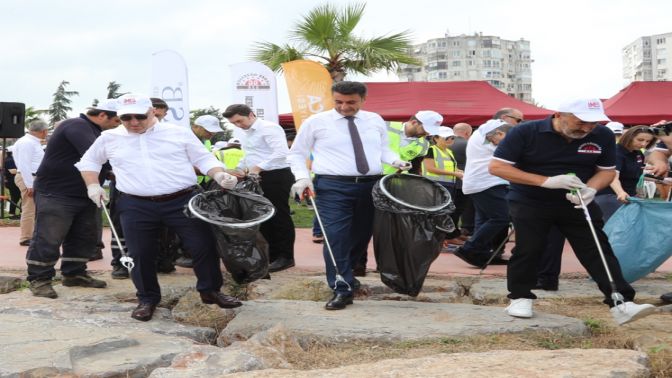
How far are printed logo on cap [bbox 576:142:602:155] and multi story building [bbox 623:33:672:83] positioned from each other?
12234cm

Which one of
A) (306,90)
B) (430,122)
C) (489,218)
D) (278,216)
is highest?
(306,90)

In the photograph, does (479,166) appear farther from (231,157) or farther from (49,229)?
(49,229)

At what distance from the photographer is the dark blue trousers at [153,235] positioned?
4945mm

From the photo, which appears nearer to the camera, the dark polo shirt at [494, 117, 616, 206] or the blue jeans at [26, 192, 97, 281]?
the dark polo shirt at [494, 117, 616, 206]

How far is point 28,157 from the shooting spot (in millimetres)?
9531

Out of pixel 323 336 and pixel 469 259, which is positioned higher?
pixel 323 336

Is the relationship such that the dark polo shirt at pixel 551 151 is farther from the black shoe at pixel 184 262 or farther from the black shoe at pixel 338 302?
the black shoe at pixel 184 262

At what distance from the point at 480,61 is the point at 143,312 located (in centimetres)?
11857

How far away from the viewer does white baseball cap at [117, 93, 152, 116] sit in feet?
15.8

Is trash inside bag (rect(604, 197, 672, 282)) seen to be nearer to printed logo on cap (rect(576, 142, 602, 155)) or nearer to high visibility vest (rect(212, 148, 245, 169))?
printed logo on cap (rect(576, 142, 602, 155))

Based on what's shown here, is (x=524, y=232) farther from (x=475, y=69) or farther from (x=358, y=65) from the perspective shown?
(x=475, y=69)

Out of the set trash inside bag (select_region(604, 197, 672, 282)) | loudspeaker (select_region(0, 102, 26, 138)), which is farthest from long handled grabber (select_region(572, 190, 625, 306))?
loudspeaker (select_region(0, 102, 26, 138))

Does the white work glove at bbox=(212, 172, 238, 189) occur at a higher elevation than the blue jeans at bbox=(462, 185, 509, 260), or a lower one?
higher

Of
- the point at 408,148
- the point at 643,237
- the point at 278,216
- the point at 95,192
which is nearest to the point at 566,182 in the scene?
the point at 643,237
